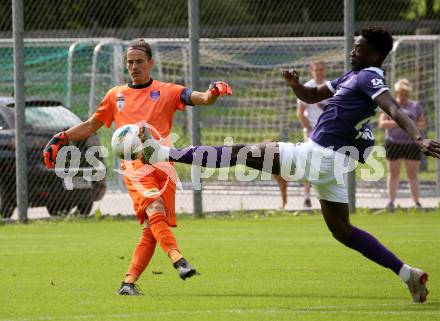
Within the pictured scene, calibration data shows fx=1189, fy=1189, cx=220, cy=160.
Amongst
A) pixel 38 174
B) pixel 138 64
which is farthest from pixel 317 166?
pixel 38 174

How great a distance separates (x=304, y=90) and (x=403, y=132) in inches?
330

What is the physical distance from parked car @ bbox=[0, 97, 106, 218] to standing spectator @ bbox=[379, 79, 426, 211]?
4.22 meters

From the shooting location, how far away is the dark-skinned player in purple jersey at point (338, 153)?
8.54 meters

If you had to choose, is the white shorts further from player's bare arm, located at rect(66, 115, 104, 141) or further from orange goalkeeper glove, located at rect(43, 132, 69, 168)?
orange goalkeeper glove, located at rect(43, 132, 69, 168)

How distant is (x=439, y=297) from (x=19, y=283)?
343 centimetres

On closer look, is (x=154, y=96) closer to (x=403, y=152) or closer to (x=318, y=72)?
(x=318, y=72)

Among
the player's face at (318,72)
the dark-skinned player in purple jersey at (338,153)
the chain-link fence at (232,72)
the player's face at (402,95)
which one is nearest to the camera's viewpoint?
the dark-skinned player in purple jersey at (338,153)

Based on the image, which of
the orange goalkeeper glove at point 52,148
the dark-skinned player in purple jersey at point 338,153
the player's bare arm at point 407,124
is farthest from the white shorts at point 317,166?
the orange goalkeeper glove at point 52,148

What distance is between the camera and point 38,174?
16.2 meters

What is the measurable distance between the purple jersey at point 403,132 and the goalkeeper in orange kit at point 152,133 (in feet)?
27.1

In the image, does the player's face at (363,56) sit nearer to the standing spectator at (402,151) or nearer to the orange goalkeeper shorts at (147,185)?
the orange goalkeeper shorts at (147,185)

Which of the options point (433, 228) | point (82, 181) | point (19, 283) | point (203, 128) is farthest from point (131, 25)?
point (19, 283)

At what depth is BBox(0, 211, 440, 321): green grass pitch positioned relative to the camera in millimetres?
8203

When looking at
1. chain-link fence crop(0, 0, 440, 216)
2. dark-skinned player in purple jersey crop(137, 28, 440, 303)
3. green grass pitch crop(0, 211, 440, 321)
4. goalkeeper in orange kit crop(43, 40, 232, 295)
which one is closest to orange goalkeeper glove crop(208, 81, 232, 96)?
goalkeeper in orange kit crop(43, 40, 232, 295)
